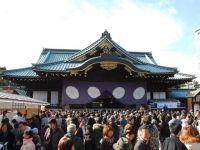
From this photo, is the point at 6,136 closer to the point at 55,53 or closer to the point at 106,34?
the point at 106,34

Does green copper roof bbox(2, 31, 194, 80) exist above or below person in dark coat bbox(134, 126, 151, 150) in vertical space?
above

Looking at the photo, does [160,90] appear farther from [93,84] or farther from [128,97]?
[93,84]

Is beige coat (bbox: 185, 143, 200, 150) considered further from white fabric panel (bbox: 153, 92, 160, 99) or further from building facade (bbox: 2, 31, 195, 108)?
→ white fabric panel (bbox: 153, 92, 160, 99)

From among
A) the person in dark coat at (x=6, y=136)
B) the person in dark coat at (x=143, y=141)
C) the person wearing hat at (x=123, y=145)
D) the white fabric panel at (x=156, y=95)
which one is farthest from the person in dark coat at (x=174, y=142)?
the white fabric panel at (x=156, y=95)

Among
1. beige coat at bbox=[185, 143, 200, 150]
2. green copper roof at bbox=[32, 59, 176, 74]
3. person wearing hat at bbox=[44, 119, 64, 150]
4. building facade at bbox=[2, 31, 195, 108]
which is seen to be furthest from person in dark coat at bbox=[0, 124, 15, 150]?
green copper roof at bbox=[32, 59, 176, 74]

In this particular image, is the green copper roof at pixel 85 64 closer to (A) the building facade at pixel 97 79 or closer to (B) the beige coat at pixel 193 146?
(A) the building facade at pixel 97 79

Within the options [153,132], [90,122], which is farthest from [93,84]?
[153,132]

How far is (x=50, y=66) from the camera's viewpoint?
2814cm

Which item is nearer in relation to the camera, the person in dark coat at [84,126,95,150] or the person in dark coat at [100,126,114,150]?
the person in dark coat at [100,126,114,150]

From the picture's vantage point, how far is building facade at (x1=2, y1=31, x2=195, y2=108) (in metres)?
26.5

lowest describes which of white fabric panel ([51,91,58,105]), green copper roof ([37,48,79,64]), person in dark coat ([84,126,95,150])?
person in dark coat ([84,126,95,150])

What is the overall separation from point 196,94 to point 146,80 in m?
4.61

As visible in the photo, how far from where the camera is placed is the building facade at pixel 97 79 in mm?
26469

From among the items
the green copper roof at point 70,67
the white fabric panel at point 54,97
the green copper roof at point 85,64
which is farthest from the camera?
the white fabric panel at point 54,97
